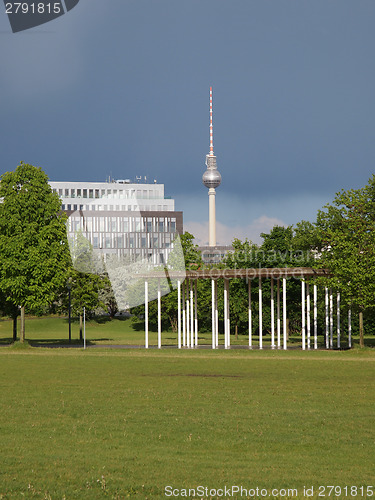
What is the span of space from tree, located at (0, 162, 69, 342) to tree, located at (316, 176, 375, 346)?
843 inches

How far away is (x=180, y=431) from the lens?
59.9ft

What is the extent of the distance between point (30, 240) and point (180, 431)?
43064 millimetres

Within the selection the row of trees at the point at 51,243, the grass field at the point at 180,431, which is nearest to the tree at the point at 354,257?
the row of trees at the point at 51,243

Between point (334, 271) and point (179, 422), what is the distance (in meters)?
36.7

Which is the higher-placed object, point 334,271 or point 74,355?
A: point 334,271

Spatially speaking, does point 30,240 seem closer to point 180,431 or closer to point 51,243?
point 51,243

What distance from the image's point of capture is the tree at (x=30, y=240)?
2298 inches

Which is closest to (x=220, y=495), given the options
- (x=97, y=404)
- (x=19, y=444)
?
(x=19, y=444)

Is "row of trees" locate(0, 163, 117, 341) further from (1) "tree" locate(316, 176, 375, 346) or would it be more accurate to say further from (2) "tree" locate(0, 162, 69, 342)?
(1) "tree" locate(316, 176, 375, 346)

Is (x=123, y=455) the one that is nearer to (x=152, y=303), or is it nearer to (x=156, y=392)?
(x=156, y=392)

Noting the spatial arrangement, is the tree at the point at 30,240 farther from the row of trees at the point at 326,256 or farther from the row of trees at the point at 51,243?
the row of trees at the point at 326,256

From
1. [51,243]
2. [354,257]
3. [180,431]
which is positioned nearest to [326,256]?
[354,257]

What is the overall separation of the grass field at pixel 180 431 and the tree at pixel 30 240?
23.5m

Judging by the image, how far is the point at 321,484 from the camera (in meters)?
12.9
